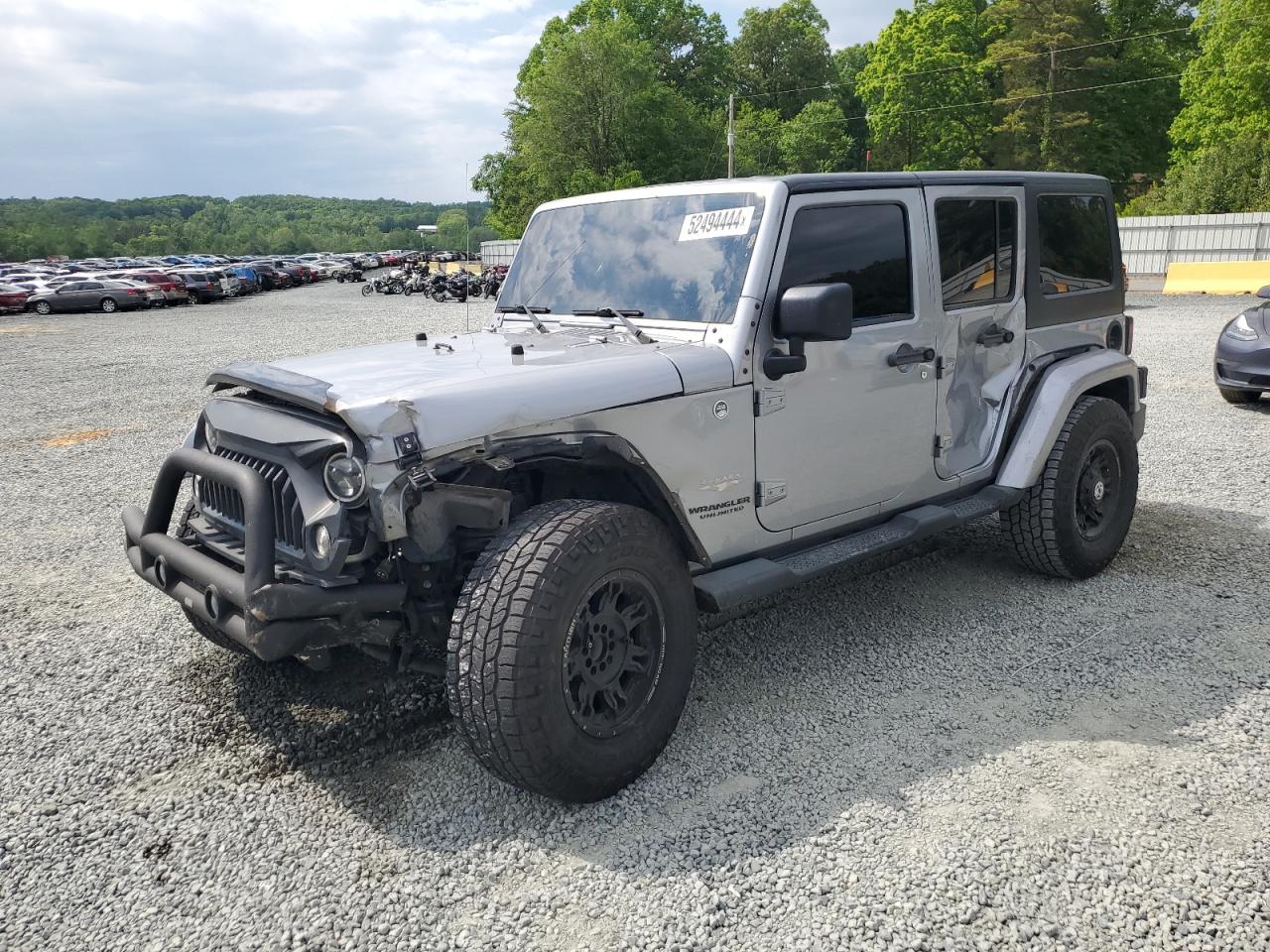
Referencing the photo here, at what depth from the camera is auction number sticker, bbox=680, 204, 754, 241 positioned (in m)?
3.97

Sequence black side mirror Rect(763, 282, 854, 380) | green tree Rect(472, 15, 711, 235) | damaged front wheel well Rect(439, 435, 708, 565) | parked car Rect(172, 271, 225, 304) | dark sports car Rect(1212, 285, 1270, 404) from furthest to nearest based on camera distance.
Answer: green tree Rect(472, 15, 711, 235), parked car Rect(172, 271, 225, 304), dark sports car Rect(1212, 285, 1270, 404), black side mirror Rect(763, 282, 854, 380), damaged front wheel well Rect(439, 435, 708, 565)

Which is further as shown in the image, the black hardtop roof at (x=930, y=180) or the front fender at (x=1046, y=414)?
the front fender at (x=1046, y=414)

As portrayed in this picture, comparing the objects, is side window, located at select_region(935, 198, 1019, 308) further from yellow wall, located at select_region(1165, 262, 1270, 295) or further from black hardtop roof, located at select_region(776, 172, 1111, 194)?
yellow wall, located at select_region(1165, 262, 1270, 295)

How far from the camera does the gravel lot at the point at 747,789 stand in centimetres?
277

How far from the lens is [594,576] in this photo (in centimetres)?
315

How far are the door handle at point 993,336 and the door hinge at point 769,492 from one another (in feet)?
5.02

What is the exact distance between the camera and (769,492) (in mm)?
3939

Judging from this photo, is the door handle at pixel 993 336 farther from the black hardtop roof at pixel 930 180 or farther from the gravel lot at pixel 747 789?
the gravel lot at pixel 747 789

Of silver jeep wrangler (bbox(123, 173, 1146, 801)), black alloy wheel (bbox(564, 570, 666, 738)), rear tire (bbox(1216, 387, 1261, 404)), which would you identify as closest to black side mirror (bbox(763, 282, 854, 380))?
silver jeep wrangler (bbox(123, 173, 1146, 801))

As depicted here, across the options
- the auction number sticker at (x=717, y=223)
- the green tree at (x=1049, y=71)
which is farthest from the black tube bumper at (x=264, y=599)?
the green tree at (x=1049, y=71)

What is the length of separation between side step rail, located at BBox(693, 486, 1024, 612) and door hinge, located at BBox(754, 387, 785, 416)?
0.59m

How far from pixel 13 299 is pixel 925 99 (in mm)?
47160

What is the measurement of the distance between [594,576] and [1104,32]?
57.4 metres

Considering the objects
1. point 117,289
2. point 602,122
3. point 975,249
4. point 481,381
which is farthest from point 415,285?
point 481,381
